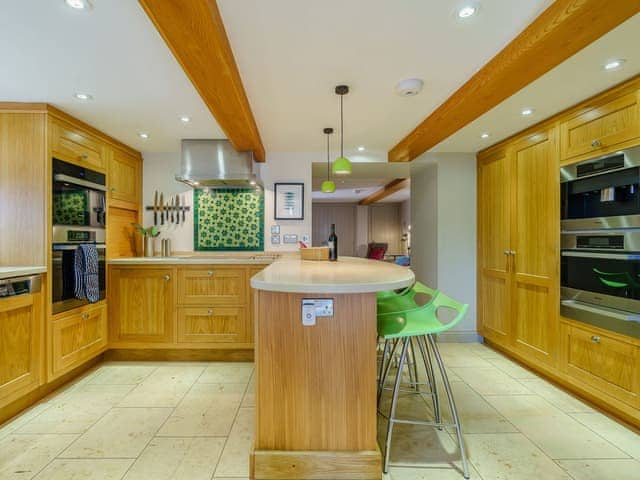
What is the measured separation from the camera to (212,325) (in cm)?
307

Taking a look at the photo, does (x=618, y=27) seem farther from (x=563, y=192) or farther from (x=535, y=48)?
(x=563, y=192)

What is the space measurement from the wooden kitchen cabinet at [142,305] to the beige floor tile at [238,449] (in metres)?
1.37

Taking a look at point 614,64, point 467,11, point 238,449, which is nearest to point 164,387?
point 238,449

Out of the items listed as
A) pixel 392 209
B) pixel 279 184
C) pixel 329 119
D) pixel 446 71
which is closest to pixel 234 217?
pixel 279 184

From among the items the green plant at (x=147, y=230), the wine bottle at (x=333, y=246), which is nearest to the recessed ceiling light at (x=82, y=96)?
the green plant at (x=147, y=230)

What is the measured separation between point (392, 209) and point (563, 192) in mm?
7487

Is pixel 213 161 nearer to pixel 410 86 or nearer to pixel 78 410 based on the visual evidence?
pixel 410 86

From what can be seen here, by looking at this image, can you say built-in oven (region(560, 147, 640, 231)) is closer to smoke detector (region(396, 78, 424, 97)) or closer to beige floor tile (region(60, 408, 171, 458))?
smoke detector (region(396, 78, 424, 97))

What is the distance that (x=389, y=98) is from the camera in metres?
2.38

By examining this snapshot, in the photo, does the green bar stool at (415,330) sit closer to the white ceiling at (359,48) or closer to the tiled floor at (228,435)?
the tiled floor at (228,435)

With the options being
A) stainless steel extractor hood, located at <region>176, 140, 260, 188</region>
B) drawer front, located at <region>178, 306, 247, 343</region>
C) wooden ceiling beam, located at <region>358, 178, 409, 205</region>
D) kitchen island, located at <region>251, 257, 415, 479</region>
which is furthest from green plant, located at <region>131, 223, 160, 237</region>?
wooden ceiling beam, located at <region>358, 178, 409, 205</region>

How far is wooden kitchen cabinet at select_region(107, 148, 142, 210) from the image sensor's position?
317 cm

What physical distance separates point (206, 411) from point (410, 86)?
2601mm

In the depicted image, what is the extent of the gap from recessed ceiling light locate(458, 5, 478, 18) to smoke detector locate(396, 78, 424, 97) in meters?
0.60
